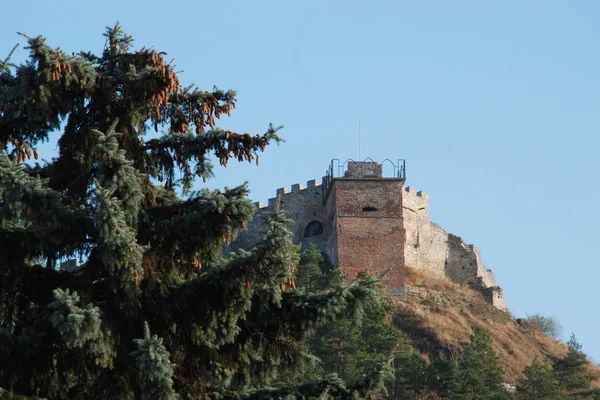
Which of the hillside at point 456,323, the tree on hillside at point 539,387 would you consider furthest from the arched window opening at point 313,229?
the tree on hillside at point 539,387

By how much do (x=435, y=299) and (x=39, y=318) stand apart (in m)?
40.9

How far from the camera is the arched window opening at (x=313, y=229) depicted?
170 ft

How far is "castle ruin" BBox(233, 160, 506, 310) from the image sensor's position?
159 ft

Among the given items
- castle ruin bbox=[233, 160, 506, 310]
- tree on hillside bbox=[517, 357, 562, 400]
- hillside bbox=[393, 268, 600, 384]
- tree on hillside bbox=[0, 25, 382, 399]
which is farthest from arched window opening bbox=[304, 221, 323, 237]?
tree on hillside bbox=[0, 25, 382, 399]

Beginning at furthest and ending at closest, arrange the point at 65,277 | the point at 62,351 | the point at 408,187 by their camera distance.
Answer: the point at 408,187 < the point at 65,277 < the point at 62,351

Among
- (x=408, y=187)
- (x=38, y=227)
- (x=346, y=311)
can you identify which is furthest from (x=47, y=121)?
(x=408, y=187)

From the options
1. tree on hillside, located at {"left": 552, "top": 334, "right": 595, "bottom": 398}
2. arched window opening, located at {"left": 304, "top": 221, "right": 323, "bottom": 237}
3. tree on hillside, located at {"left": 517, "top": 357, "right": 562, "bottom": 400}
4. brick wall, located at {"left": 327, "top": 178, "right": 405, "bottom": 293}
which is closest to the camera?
tree on hillside, located at {"left": 517, "top": 357, "right": 562, "bottom": 400}

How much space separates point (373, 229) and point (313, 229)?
157 inches

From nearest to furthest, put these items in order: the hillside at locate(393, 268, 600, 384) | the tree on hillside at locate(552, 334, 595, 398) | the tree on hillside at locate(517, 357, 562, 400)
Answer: the tree on hillside at locate(517, 357, 562, 400) → the tree on hillside at locate(552, 334, 595, 398) → the hillside at locate(393, 268, 600, 384)

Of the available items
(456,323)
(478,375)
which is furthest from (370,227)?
(478,375)

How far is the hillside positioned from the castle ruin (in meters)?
0.97

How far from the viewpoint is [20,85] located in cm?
1048

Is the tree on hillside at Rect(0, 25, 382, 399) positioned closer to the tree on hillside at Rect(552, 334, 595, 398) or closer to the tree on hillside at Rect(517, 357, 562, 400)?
the tree on hillside at Rect(517, 357, 562, 400)

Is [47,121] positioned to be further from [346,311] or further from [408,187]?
[408,187]
